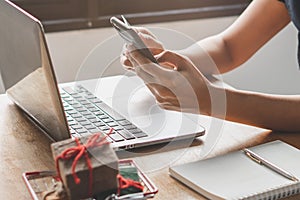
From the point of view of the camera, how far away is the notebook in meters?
0.94

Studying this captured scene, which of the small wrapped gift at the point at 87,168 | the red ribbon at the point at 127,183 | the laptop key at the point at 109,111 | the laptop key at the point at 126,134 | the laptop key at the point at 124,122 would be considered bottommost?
the laptop key at the point at 126,134

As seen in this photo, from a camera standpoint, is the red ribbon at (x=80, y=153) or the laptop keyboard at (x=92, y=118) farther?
the laptop keyboard at (x=92, y=118)

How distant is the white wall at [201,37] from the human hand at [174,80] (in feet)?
2.55

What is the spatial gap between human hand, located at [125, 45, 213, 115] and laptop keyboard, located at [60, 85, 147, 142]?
91 mm

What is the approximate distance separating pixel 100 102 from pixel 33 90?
23 centimetres

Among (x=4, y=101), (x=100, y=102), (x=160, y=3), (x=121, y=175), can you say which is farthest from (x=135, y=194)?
(x=160, y=3)

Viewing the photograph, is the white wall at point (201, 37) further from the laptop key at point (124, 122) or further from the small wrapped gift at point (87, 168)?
the small wrapped gift at point (87, 168)

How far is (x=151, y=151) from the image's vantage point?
112cm

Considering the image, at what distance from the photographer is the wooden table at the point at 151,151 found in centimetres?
99

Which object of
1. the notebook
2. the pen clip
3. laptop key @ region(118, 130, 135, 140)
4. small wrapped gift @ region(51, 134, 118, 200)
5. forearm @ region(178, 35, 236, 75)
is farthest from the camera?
forearm @ region(178, 35, 236, 75)

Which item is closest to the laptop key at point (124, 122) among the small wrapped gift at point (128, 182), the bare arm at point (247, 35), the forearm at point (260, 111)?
the forearm at point (260, 111)

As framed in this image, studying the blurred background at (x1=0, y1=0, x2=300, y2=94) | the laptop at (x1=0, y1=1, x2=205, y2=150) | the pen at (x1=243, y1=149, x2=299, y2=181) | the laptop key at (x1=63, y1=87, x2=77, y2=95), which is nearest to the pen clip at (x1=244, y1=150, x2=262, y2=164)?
the pen at (x1=243, y1=149, x2=299, y2=181)

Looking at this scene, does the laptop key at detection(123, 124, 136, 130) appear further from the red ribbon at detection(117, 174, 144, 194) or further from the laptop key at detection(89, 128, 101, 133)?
the red ribbon at detection(117, 174, 144, 194)

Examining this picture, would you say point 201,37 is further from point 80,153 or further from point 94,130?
point 80,153
